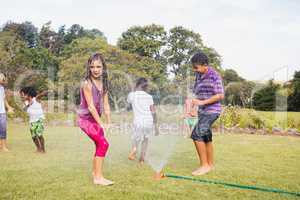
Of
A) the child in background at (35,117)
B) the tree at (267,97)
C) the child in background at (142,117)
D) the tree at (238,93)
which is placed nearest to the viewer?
the child in background at (142,117)

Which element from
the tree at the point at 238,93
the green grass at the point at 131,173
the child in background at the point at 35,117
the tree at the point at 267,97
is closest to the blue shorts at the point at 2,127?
the green grass at the point at 131,173

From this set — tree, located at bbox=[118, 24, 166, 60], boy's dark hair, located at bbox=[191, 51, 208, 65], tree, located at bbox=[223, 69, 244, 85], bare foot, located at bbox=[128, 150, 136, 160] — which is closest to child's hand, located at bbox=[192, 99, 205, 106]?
boy's dark hair, located at bbox=[191, 51, 208, 65]

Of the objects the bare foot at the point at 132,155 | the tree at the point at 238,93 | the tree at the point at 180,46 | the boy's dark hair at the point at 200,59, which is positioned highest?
the tree at the point at 180,46

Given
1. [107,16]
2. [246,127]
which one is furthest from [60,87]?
[246,127]

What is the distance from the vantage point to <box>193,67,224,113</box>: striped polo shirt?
212 inches

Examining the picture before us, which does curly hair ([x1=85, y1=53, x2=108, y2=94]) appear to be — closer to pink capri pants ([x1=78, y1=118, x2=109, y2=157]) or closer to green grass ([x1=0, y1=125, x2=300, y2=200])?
pink capri pants ([x1=78, y1=118, x2=109, y2=157])

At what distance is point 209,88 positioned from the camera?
5.40 m

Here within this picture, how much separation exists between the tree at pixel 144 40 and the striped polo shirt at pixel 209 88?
2775 centimetres

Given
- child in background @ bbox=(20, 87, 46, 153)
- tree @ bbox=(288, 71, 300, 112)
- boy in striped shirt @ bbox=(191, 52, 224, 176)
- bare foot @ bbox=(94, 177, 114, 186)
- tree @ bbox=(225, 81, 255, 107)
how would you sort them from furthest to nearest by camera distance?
tree @ bbox=(288, 71, 300, 112), tree @ bbox=(225, 81, 255, 107), child in background @ bbox=(20, 87, 46, 153), boy in striped shirt @ bbox=(191, 52, 224, 176), bare foot @ bbox=(94, 177, 114, 186)

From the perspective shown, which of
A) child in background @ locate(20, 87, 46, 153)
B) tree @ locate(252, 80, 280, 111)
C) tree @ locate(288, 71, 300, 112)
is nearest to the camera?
child in background @ locate(20, 87, 46, 153)

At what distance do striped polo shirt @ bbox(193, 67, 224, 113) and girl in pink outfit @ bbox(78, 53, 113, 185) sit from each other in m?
1.56

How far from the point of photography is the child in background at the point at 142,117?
606cm

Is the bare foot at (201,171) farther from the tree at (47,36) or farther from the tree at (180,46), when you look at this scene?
the tree at (47,36)

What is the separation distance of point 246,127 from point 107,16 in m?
23.8
